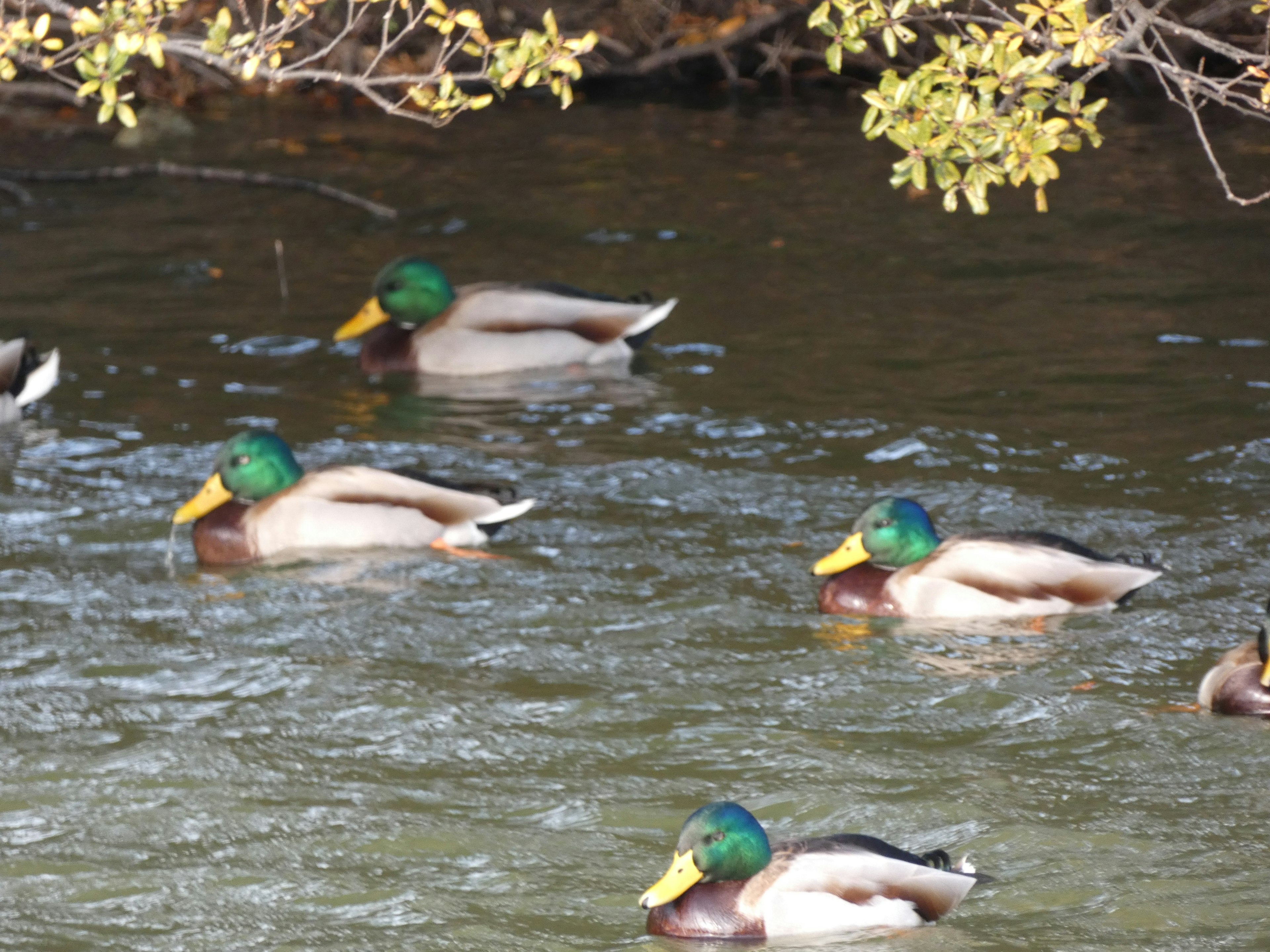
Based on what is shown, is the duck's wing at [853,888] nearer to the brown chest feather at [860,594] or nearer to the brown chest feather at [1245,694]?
the brown chest feather at [1245,694]

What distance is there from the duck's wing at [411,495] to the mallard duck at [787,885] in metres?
3.36

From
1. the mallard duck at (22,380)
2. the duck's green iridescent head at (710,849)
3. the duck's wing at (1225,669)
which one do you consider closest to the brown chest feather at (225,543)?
the mallard duck at (22,380)

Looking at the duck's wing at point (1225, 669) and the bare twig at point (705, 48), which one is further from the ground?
the bare twig at point (705, 48)

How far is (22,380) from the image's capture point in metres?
9.48

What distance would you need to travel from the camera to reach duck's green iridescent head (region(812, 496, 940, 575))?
6.92 metres

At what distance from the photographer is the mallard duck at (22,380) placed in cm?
942

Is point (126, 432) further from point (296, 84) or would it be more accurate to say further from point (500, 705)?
point (296, 84)

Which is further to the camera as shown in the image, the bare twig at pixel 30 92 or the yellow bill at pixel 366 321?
the bare twig at pixel 30 92

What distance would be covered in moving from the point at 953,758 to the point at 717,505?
8.35 feet

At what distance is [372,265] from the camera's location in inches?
487

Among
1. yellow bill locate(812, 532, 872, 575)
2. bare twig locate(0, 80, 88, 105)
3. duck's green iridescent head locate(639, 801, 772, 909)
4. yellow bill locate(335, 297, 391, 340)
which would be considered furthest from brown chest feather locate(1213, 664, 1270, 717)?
bare twig locate(0, 80, 88, 105)

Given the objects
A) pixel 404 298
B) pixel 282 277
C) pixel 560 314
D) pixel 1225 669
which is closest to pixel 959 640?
pixel 1225 669

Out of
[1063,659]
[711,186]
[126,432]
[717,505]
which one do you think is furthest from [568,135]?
[1063,659]

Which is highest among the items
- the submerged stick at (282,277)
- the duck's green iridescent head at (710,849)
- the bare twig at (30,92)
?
A: the bare twig at (30,92)
